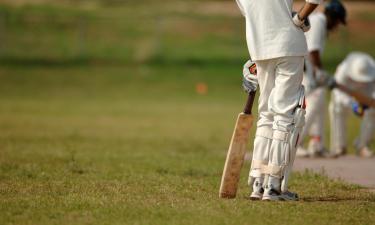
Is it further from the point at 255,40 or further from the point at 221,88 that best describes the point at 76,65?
the point at 255,40

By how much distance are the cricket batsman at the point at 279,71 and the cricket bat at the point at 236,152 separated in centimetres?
16

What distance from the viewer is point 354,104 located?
14.3 m

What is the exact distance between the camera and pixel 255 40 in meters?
8.20

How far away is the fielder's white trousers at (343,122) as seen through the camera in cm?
1426

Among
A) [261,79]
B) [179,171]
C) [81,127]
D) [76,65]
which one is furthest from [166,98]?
[261,79]

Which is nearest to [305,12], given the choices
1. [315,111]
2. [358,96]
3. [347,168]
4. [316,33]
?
[347,168]

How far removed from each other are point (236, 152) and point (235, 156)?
38 millimetres

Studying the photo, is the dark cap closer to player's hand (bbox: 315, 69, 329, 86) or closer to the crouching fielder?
player's hand (bbox: 315, 69, 329, 86)

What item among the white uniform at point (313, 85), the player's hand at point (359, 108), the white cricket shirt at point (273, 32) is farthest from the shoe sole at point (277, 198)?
the player's hand at point (359, 108)

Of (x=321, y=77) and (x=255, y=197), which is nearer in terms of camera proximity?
(x=255, y=197)

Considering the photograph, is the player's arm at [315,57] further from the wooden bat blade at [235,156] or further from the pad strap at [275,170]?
the pad strap at [275,170]

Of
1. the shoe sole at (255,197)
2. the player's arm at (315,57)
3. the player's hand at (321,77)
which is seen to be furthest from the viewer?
the player's hand at (321,77)

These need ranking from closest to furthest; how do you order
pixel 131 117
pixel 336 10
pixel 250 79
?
1. pixel 250 79
2. pixel 336 10
3. pixel 131 117

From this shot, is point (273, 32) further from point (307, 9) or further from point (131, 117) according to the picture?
point (131, 117)
